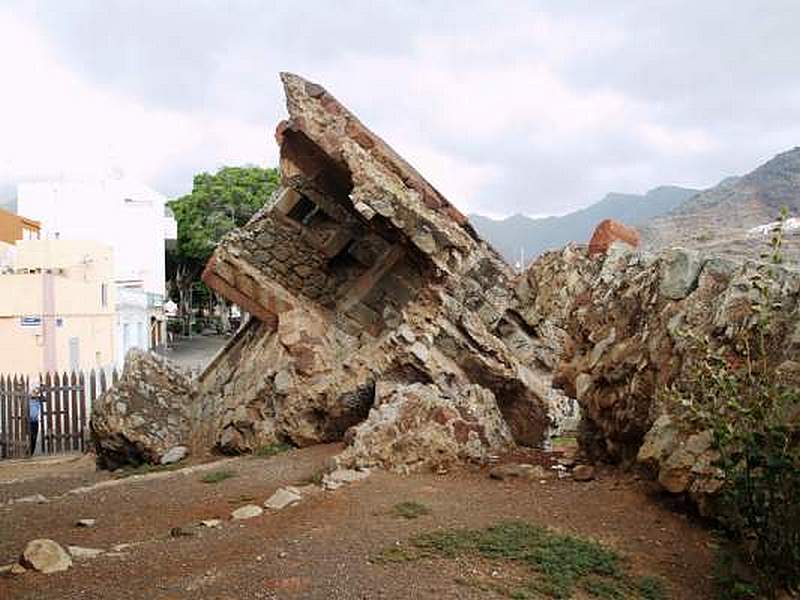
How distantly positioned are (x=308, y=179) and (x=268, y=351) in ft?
8.41

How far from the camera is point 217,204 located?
39.8 metres

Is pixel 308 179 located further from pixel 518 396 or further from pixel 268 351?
pixel 518 396

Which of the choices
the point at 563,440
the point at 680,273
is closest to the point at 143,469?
the point at 563,440

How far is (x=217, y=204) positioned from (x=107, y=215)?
6844 millimetres

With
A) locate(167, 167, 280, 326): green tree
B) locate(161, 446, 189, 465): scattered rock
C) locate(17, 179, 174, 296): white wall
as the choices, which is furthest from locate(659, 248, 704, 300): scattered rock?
locate(167, 167, 280, 326): green tree

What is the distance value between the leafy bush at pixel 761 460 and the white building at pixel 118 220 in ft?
95.3

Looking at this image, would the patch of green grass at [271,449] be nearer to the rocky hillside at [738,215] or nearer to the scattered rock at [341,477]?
the scattered rock at [341,477]

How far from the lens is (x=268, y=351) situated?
10969 mm

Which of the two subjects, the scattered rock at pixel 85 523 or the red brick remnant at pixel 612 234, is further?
the red brick remnant at pixel 612 234

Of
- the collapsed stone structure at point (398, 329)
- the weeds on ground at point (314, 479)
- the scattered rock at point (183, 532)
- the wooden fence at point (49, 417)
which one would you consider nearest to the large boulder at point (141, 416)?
the collapsed stone structure at point (398, 329)

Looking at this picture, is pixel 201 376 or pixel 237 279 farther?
pixel 201 376

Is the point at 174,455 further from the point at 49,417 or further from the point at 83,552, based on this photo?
the point at 83,552

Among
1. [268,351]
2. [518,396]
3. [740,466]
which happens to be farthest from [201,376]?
[740,466]

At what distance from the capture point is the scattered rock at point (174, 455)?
34.7 ft
